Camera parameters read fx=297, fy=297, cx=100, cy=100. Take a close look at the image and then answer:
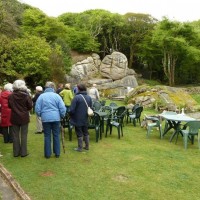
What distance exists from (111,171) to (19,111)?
8.47ft

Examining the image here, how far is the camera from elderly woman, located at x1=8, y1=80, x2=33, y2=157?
702 centimetres

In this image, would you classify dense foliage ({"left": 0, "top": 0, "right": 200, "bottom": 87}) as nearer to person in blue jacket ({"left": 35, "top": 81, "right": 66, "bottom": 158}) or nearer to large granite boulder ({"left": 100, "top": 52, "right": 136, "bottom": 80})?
large granite boulder ({"left": 100, "top": 52, "right": 136, "bottom": 80})

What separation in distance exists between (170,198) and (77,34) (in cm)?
3369

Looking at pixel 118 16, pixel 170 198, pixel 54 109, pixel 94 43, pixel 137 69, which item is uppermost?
pixel 118 16

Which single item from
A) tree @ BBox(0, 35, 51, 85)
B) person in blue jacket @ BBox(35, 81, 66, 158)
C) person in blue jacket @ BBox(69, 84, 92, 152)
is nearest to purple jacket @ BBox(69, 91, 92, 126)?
person in blue jacket @ BBox(69, 84, 92, 152)

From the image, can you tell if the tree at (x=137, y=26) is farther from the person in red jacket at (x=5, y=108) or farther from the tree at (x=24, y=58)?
the person in red jacket at (x=5, y=108)

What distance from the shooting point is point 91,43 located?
37.0 metres

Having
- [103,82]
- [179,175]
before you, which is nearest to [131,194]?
[179,175]

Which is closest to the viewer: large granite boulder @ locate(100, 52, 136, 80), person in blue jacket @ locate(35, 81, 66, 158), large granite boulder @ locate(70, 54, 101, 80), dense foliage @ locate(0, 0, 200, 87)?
person in blue jacket @ locate(35, 81, 66, 158)

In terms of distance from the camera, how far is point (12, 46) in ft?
70.6

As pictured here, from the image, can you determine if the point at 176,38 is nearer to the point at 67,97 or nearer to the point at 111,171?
the point at 67,97

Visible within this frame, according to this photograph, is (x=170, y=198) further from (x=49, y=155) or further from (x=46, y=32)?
(x=46, y=32)

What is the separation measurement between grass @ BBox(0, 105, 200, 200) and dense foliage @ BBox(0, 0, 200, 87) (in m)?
13.6

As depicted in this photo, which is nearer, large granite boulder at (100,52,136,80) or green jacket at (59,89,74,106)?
green jacket at (59,89,74,106)
